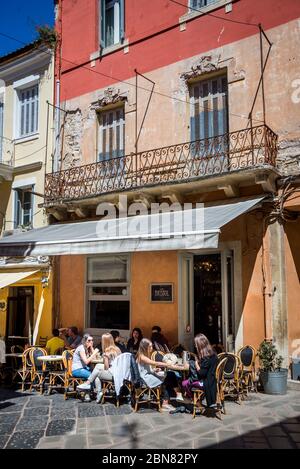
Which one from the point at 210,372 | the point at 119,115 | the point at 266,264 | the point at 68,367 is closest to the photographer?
the point at 210,372

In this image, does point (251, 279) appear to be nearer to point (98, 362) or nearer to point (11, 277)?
point (98, 362)

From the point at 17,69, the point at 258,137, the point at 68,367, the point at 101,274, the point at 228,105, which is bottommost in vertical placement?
the point at 68,367

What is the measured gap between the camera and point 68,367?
845 cm

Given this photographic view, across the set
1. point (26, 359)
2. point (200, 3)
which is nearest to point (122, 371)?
point (26, 359)

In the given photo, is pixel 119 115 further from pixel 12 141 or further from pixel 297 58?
pixel 297 58

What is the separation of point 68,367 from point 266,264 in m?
4.58

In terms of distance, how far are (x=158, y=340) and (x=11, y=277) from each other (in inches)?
182

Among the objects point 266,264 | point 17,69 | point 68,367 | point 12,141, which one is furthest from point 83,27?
point 68,367

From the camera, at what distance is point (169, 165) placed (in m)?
10.9

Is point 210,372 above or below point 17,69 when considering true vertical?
below

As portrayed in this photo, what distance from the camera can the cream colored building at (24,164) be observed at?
13344mm

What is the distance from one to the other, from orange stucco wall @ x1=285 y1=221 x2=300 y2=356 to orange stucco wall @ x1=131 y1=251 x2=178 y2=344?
2.64 meters

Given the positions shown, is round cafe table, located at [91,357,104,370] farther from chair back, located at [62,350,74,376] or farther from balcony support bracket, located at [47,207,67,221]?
balcony support bracket, located at [47,207,67,221]

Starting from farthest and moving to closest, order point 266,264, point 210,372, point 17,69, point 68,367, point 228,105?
point 17,69 → point 228,105 → point 266,264 → point 68,367 → point 210,372
